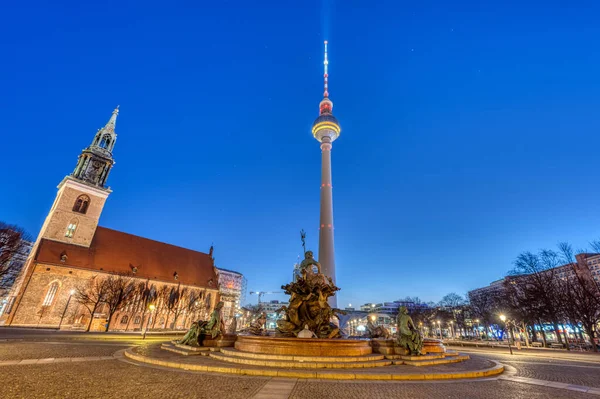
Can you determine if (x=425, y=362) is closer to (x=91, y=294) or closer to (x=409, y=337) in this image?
(x=409, y=337)

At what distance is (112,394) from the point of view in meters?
5.55

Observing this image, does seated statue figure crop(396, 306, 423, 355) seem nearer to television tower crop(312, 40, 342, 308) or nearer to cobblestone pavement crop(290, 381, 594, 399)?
cobblestone pavement crop(290, 381, 594, 399)

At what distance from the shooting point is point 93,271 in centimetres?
4225

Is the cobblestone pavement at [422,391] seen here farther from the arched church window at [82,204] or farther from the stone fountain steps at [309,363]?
the arched church window at [82,204]

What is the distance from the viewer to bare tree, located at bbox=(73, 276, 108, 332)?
36963 mm

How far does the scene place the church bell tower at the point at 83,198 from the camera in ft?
140

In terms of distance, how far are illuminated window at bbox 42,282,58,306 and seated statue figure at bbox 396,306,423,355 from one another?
46.3 m

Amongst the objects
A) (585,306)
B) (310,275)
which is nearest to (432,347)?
(310,275)

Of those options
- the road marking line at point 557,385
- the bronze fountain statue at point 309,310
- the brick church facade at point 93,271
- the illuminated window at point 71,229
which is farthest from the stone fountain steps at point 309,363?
the illuminated window at point 71,229

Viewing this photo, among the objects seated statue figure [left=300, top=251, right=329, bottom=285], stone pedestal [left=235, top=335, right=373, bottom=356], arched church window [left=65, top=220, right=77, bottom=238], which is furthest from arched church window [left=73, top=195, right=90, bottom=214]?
stone pedestal [left=235, top=335, right=373, bottom=356]

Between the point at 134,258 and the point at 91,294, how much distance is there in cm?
1154

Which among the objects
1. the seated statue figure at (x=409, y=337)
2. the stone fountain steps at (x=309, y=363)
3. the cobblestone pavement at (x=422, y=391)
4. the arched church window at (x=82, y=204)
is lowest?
the cobblestone pavement at (x=422, y=391)

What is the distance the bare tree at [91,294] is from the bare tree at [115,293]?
2.05 feet

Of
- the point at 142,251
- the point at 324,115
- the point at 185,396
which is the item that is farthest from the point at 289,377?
the point at 324,115
